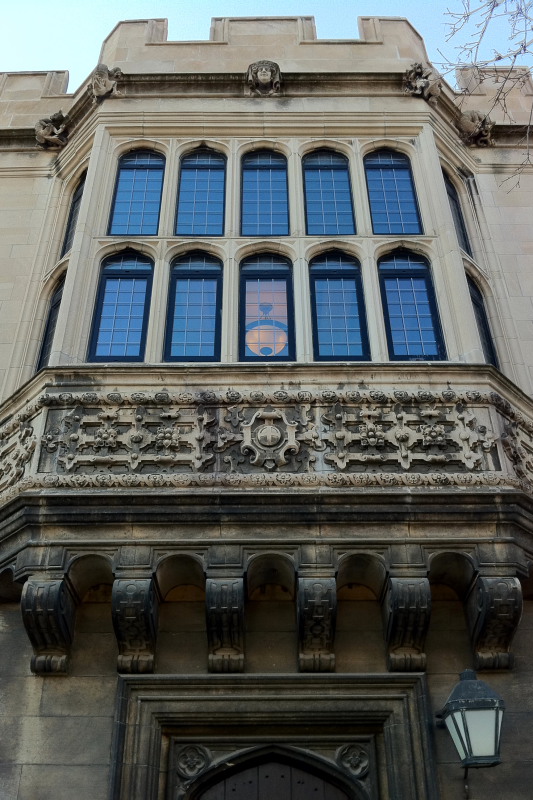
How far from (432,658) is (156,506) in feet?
10.1

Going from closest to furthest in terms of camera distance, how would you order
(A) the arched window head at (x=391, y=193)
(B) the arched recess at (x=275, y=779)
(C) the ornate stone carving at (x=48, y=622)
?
(B) the arched recess at (x=275, y=779) → (C) the ornate stone carving at (x=48, y=622) → (A) the arched window head at (x=391, y=193)

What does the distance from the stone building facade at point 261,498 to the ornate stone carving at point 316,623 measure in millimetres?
23

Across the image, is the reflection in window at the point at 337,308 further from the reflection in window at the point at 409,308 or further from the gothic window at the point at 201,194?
the gothic window at the point at 201,194

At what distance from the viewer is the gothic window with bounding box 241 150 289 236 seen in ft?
39.6

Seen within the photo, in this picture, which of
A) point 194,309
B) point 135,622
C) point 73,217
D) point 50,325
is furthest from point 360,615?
point 73,217

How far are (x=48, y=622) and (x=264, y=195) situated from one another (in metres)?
6.60

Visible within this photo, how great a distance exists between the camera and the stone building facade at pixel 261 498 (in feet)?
28.1

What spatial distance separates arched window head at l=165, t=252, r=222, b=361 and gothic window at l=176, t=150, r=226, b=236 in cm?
49

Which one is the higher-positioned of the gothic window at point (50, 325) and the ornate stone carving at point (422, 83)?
the ornate stone carving at point (422, 83)

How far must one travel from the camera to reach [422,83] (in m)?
13.3

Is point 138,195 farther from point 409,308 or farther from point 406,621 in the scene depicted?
point 406,621

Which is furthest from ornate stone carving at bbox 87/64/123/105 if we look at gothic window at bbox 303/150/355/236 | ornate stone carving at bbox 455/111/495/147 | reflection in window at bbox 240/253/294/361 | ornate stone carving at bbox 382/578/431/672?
ornate stone carving at bbox 382/578/431/672

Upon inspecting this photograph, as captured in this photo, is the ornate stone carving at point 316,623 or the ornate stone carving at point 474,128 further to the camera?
the ornate stone carving at point 474,128

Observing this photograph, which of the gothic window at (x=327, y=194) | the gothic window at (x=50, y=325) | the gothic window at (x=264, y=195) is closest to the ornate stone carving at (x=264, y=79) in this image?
the gothic window at (x=264, y=195)
